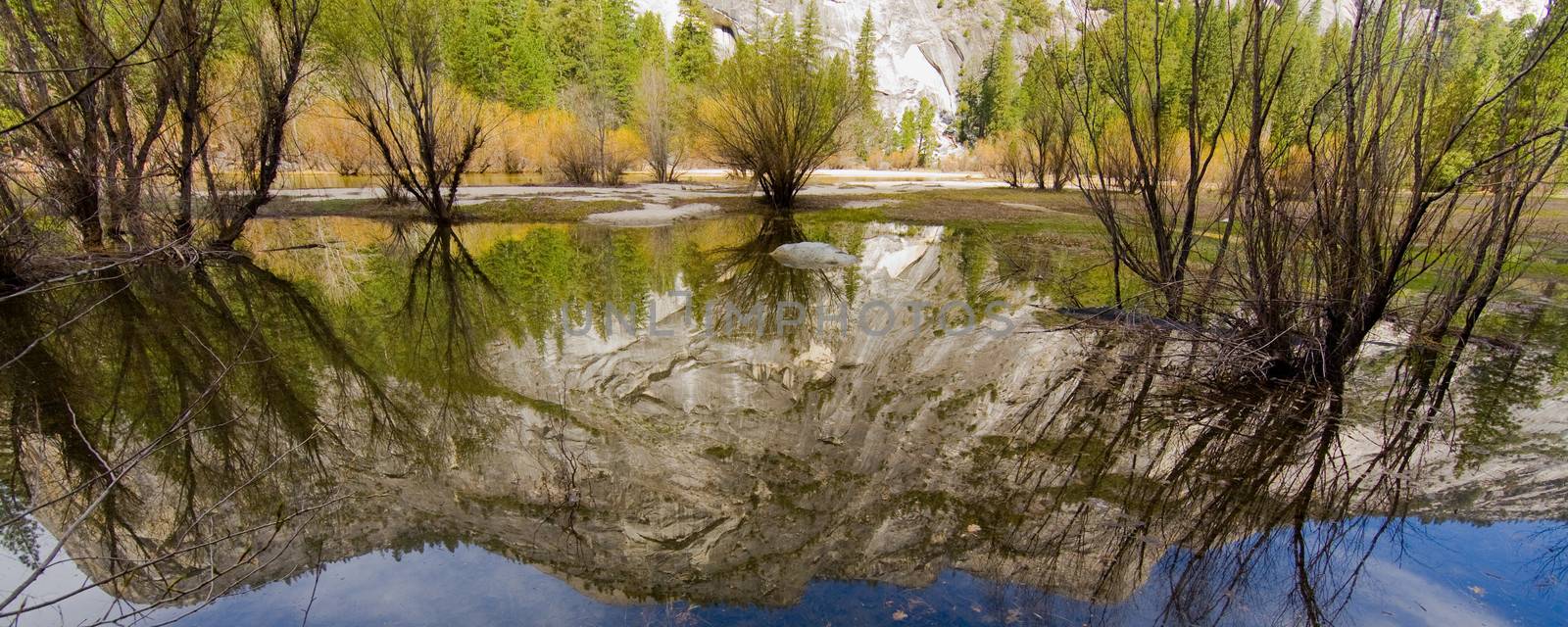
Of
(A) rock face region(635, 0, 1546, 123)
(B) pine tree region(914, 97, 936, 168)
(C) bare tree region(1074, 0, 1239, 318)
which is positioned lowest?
(C) bare tree region(1074, 0, 1239, 318)

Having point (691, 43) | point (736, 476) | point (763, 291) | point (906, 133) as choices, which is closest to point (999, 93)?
point (906, 133)

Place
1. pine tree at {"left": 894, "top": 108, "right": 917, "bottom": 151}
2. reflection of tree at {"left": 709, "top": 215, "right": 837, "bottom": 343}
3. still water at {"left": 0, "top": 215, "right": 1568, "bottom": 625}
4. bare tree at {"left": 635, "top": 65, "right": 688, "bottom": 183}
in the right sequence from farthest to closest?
1. pine tree at {"left": 894, "top": 108, "right": 917, "bottom": 151}
2. bare tree at {"left": 635, "top": 65, "right": 688, "bottom": 183}
3. reflection of tree at {"left": 709, "top": 215, "right": 837, "bottom": 343}
4. still water at {"left": 0, "top": 215, "right": 1568, "bottom": 625}

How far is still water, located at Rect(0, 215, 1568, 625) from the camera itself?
262cm

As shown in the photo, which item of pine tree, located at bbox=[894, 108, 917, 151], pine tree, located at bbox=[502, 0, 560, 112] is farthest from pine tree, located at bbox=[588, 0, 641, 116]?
pine tree, located at bbox=[894, 108, 917, 151]

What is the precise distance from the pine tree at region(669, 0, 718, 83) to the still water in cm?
4280

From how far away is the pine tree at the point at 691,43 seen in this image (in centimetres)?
4553

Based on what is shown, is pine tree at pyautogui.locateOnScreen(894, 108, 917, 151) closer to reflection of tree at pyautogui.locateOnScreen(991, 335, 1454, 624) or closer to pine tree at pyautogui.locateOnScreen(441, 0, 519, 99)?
pine tree at pyautogui.locateOnScreen(441, 0, 519, 99)

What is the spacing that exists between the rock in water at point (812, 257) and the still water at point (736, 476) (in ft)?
9.76

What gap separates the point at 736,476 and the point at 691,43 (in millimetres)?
49294

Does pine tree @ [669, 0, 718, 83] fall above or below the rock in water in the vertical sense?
above

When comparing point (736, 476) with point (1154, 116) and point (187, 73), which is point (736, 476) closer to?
point (1154, 116)

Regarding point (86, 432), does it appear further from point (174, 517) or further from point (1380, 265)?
point (1380, 265)

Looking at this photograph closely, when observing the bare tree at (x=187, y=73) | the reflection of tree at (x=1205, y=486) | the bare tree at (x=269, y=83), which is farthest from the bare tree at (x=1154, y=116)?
the bare tree at (x=269, y=83)

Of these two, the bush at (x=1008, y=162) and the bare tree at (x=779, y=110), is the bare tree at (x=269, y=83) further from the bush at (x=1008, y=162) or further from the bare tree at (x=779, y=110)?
the bush at (x=1008, y=162)
